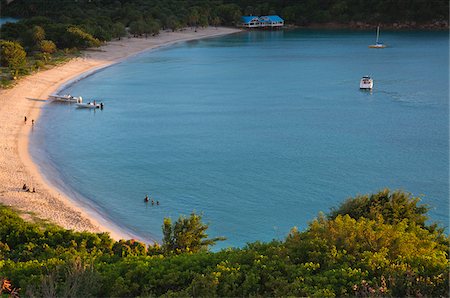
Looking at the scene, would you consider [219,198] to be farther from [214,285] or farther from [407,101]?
[407,101]

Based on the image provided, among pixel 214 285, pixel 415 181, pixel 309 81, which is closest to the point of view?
pixel 214 285

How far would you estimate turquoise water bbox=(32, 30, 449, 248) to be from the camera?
28.9 metres

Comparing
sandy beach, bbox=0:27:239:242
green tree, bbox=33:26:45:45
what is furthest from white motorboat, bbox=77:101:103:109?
green tree, bbox=33:26:45:45

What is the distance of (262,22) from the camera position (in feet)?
388

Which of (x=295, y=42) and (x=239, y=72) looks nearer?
(x=239, y=72)

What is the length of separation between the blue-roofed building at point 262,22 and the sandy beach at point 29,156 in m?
43.5

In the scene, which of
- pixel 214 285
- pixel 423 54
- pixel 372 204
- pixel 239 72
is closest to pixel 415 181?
pixel 372 204

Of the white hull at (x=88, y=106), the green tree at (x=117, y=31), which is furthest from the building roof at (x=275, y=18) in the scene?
the white hull at (x=88, y=106)

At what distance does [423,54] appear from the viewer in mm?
79625

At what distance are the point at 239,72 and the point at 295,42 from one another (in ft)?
102

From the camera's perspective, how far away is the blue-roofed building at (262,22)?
118000 mm

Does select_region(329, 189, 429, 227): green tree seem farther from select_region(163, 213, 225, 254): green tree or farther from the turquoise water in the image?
the turquoise water

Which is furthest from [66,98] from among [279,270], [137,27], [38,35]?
[137,27]

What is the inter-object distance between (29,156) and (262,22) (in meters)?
88.8
